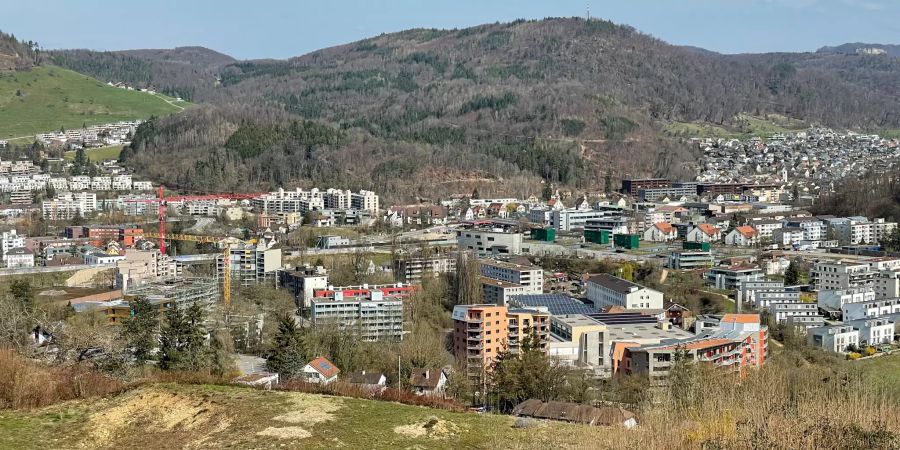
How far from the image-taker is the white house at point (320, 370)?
1010cm

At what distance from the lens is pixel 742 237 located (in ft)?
82.6

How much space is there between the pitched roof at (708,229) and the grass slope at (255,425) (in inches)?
829

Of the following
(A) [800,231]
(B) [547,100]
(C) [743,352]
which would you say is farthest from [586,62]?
(C) [743,352]

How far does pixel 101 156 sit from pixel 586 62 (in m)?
29.2

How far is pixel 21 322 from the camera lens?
1088 cm

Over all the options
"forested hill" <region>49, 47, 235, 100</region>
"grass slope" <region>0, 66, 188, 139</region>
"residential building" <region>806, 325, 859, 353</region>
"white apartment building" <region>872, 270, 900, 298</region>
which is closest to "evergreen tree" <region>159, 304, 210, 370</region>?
"residential building" <region>806, 325, 859, 353</region>

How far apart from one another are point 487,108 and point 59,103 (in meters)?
21.5

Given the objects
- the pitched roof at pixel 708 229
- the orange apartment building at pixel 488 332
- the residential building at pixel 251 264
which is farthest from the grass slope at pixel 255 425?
the pitched roof at pixel 708 229

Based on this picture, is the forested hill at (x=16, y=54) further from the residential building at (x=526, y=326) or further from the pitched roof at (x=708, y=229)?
the residential building at (x=526, y=326)

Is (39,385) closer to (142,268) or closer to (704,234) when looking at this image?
(142,268)

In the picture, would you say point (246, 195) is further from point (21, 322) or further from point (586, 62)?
point (586, 62)

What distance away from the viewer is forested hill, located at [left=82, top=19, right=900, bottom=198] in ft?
121

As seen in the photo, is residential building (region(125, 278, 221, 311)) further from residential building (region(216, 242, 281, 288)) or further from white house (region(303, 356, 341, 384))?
white house (region(303, 356, 341, 384))

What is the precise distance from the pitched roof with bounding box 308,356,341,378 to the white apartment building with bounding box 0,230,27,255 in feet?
45.7
